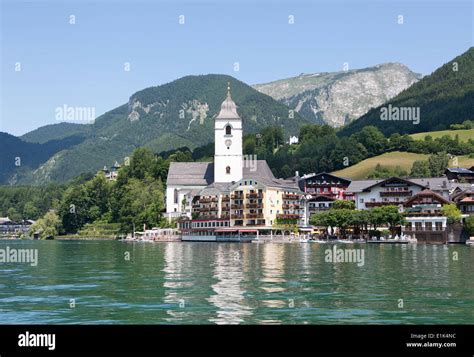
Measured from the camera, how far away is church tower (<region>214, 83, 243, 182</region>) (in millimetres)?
137125

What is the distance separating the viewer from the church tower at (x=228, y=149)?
13712 centimetres

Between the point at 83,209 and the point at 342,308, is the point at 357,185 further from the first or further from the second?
the point at 342,308

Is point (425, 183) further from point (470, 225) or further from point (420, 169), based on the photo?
point (420, 169)

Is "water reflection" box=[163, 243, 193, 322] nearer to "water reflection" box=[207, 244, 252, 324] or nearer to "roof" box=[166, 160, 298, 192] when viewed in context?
"water reflection" box=[207, 244, 252, 324]

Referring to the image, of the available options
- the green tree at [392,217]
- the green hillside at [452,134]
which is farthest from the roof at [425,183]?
the green hillside at [452,134]

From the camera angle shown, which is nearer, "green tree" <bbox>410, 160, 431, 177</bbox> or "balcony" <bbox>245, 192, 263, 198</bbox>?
"balcony" <bbox>245, 192, 263, 198</bbox>

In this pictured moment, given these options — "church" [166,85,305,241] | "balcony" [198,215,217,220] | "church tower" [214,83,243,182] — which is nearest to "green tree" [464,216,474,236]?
"church" [166,85,305,241]

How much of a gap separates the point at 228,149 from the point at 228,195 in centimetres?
1156

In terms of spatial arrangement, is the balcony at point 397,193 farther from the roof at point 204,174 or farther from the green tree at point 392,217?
the roof at point 204,174

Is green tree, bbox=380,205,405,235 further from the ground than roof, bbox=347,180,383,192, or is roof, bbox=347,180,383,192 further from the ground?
roof, bbox=347,180,383,192
